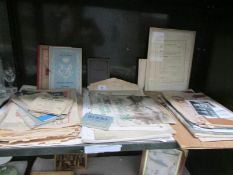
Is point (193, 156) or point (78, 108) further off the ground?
point (78, 108)

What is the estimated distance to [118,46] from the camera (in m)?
0.97

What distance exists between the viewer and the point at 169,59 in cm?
99

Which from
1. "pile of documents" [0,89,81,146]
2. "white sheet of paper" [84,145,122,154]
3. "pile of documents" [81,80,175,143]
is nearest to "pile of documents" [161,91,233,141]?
"pile of documents" [81,80,175,143]

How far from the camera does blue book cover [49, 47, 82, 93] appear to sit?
0.92 meters

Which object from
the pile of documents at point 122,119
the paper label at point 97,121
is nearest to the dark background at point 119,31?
the pile of documents at point 122,119

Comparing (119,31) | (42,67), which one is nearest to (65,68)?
(42,67)

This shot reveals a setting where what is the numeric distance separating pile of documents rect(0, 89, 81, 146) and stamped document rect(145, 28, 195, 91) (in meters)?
0.36

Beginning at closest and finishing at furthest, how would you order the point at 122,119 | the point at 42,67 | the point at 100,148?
the point at 100,148 < the point at 122,119 < the point at 42,67

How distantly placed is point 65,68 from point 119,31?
263 millimetres

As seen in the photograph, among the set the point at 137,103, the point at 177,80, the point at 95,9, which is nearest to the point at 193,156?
the point at 177,80

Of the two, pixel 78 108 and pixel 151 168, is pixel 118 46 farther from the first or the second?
pixel 151 168

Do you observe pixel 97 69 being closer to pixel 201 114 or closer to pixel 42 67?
pixel 42 67

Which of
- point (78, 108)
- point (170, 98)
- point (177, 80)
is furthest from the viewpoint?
point (177, 80)

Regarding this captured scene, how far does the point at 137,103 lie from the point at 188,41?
0.37m
